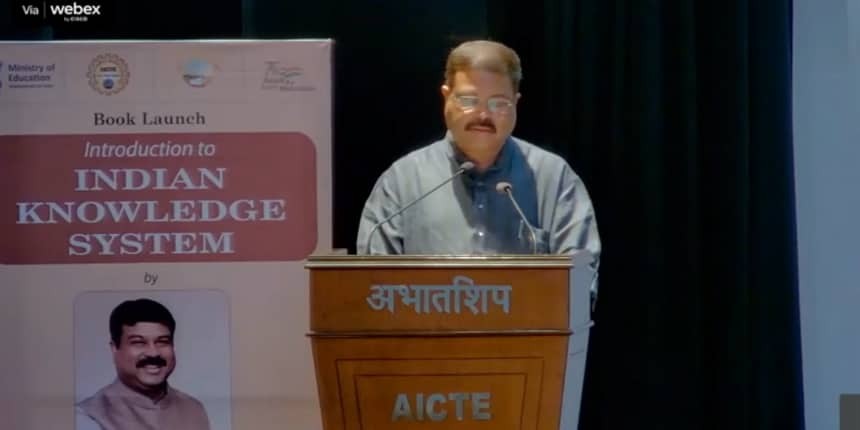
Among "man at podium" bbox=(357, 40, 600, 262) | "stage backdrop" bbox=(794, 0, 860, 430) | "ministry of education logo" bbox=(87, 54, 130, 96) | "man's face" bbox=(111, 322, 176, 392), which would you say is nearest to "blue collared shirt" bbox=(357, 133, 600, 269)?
"man at podium" bbox=(357, 40, 600, 262)

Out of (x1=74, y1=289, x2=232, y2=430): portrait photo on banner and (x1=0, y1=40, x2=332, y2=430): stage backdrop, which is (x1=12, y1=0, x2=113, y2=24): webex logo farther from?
(x1=74, y1=289, x2=232, y2=430): portrait photo on banner

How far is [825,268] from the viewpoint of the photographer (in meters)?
3.18

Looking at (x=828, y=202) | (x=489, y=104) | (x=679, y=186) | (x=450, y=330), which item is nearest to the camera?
(x=450, y=330)

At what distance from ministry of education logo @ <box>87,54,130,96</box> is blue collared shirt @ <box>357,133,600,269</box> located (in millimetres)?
653

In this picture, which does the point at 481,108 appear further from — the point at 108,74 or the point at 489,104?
the point at 108,74

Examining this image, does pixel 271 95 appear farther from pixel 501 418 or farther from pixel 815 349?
pixel 815 349

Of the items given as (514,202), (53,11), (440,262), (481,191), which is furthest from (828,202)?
(53,11)

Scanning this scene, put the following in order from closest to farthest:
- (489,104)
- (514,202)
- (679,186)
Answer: (514,202), (489,104), (679,186)

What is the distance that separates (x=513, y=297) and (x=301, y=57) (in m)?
0.92

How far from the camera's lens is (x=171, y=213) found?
2.64 m

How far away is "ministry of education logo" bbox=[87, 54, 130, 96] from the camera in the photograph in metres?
2.61

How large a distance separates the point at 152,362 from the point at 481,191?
2.83 feet

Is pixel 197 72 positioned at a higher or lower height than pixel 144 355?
higher

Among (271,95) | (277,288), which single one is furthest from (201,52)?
(277,288)
